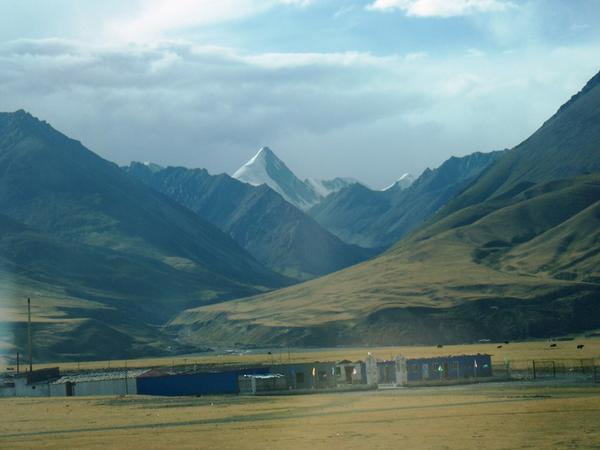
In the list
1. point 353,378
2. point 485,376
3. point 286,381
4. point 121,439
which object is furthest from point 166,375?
point 121,439

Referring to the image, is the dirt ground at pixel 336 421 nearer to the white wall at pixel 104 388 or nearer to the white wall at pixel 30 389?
the white wall at pixel 104 388

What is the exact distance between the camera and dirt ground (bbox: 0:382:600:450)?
217 ft

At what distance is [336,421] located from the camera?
81.8 m

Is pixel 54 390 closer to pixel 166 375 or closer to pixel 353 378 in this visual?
pixel 166 375

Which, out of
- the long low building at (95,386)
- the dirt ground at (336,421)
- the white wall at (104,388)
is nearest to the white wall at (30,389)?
the long low building at (95,386)

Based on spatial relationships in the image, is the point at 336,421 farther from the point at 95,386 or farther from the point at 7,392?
the point at 7,392

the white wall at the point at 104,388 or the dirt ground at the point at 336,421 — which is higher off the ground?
the white wall at the point at 104,388

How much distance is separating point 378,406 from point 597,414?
2509cm

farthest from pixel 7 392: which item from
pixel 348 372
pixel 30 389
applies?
pixel 348 372

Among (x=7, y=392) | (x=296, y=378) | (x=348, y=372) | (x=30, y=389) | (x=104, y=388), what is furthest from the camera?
(x=7, y=392)

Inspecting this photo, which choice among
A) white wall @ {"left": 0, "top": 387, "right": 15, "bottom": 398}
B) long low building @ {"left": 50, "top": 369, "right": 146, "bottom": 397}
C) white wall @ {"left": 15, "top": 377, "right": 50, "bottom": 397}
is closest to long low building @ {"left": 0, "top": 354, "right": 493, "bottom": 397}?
long low building @ {"left": 50, "top": 369, "right": 146, "bottom": 397}

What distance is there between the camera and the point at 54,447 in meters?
71.4

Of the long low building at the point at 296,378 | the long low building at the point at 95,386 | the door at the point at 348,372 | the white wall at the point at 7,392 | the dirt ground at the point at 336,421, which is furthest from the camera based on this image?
the white wall at the point at 7,392

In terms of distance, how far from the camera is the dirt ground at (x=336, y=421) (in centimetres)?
6625
